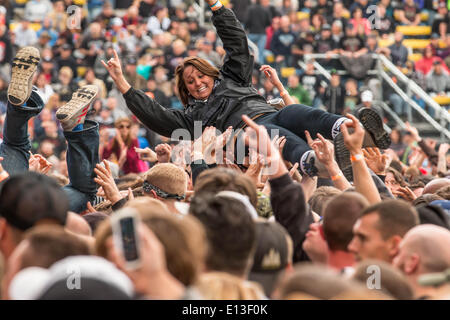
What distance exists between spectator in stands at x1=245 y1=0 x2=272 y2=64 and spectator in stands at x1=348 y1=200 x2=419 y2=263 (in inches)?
505

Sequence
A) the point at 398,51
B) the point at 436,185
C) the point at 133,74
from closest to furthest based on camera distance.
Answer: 1. the point at 436,185
2. the point at 133,74
3. the point at 398,51

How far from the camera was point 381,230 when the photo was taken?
11.8 feet

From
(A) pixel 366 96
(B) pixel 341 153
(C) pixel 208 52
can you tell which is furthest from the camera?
(C) pixel 208 52

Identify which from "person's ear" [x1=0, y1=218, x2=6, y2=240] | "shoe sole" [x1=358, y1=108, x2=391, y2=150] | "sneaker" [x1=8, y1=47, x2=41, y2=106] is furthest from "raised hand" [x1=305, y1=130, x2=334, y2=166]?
"person's ear" [x1=0, y1=218, x2=6, y2=240]

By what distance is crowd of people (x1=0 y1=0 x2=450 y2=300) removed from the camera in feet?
8.76

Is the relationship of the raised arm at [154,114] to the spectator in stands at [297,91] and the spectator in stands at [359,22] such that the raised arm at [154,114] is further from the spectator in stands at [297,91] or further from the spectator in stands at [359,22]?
the spectator in stands at [359,22]

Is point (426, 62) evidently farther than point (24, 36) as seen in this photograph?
Yes

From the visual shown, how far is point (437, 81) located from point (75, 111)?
11294mm

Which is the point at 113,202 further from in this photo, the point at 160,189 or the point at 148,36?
the point at 148,36

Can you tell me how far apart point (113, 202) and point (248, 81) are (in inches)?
71.6

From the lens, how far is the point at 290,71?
15.6 meters

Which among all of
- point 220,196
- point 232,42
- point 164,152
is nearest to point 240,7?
point 164,152

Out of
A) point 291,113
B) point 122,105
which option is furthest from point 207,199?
point 122,105

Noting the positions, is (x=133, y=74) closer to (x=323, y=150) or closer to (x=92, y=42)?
(x=92, y=42)
